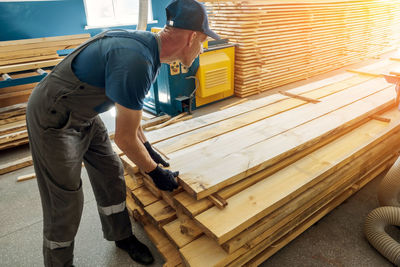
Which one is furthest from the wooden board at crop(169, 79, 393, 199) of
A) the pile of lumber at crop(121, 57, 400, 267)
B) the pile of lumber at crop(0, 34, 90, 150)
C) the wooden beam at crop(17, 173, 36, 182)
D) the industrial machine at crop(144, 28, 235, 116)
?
the pile of lumber at crop(0, 34, 90, 150)

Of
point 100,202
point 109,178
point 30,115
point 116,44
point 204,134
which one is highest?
point 116,44

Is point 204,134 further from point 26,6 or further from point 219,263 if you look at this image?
point 26,6

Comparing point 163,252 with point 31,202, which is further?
point 31,202

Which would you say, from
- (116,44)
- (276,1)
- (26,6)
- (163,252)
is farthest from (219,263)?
(26,6)

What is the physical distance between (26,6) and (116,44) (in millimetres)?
5588

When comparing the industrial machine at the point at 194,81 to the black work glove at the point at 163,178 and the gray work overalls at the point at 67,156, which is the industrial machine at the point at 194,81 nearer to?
the gray work overalls at the point at 67,156

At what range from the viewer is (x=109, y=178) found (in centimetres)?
222

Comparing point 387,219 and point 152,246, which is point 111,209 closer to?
point 152,246

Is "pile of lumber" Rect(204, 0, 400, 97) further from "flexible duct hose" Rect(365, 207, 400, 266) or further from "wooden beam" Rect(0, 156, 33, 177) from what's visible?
"wooden beam" Rect(0, 156, 33, 177)

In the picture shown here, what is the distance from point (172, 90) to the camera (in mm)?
5059

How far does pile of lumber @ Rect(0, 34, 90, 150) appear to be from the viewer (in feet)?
13.4

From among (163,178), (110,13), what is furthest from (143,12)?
(110,13)

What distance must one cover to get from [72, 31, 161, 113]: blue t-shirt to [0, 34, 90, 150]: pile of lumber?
113 inches

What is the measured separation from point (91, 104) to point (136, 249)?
4.53 feet
